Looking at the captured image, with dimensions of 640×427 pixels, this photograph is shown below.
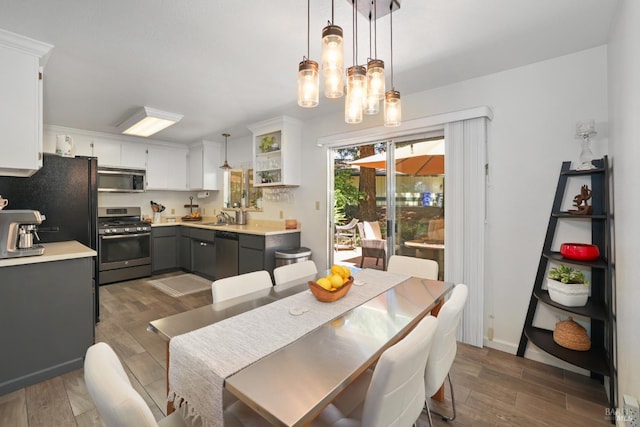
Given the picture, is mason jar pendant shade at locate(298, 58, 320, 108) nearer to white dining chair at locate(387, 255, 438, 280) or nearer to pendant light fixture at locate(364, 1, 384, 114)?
pendant light fixture at locate(364, 1, 384, 114)

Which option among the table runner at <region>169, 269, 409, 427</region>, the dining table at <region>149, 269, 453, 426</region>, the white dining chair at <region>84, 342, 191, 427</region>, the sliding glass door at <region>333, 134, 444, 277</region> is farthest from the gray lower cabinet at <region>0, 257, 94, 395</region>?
the sliding glass door at <region>333, 134, 444, 277</region>

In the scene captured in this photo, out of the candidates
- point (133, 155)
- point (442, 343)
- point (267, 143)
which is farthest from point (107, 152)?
point (442, 343)

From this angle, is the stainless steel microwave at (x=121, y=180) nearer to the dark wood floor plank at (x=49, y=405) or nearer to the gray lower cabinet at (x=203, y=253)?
the gray lower cabinet at (x=203, y=253)

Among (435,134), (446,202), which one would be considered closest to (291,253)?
(446,202)

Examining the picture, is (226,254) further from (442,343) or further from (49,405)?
(442,343)

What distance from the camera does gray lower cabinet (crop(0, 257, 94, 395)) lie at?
6.44 feet

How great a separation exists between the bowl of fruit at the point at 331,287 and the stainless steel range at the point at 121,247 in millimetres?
4154

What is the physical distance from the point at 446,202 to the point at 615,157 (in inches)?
45.8

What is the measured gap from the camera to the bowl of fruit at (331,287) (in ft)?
4.87

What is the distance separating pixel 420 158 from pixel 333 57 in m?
2.01

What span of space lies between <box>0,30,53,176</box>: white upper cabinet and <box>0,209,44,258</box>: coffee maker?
0.34 m

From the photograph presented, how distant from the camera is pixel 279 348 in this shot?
105cm

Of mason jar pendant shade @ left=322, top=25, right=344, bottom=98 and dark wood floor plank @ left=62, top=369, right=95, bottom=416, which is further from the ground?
mason jar pendant shade @ left=322, top=25, right=344, bottom=98

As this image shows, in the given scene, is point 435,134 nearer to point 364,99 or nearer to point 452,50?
point 452,50
